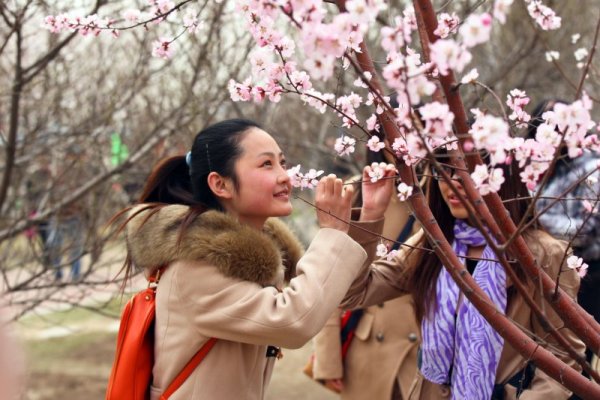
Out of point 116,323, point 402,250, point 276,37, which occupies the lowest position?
point 116,323

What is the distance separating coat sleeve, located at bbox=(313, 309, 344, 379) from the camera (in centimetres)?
360

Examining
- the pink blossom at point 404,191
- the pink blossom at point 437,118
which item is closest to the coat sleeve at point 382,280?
the pink blossom at point 404,191

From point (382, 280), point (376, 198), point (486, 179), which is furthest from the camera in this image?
point (382, 280)

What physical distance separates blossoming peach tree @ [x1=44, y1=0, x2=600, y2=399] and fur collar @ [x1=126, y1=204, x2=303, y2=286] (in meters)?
0.40

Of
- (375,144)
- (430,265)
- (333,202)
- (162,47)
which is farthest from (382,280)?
(162,47)

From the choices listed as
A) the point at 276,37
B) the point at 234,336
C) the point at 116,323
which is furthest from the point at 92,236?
the point at 116,323

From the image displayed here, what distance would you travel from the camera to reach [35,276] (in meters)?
4.12

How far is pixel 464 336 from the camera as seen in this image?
2.60 m

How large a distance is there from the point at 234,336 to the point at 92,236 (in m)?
2.68

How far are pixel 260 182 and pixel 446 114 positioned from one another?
3.51 ft

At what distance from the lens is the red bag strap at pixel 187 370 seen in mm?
2318

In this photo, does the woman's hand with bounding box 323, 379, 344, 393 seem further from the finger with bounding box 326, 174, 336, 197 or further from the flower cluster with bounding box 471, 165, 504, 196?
the flower cluster with bounding box 471, 165, 504, 196

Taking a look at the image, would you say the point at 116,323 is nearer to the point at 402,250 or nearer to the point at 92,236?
the point at 92,236

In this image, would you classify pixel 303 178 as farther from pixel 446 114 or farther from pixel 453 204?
pixel 446 114
